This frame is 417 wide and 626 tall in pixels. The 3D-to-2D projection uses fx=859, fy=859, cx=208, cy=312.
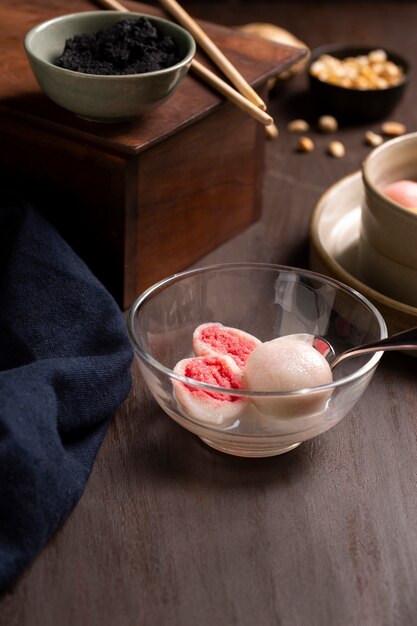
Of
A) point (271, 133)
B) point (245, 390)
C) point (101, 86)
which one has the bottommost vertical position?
point (271, 133)

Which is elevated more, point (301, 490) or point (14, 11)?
point (14, 11)

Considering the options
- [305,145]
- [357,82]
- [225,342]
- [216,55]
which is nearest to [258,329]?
[225,342]

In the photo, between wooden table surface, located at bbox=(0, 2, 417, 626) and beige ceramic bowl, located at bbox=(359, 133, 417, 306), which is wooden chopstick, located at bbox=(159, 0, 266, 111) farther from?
wooden table surface, located at bbox=(0, 2, 417, 626)

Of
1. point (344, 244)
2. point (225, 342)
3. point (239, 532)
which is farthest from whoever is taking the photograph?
point (344, 244)

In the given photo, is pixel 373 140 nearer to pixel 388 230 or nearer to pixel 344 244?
pixel 344 244

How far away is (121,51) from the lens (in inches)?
31.1

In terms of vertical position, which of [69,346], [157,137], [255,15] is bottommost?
[255,15]

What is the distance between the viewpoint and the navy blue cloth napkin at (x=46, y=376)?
599mm

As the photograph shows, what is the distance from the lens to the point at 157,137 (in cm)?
77

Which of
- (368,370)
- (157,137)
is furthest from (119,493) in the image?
(157,137)

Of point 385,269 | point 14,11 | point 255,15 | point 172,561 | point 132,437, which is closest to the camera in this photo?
point 172,561

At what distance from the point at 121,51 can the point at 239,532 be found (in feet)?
1.46

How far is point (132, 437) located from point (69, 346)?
10 centimetres

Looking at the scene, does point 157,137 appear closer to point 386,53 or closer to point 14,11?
point 14,11
